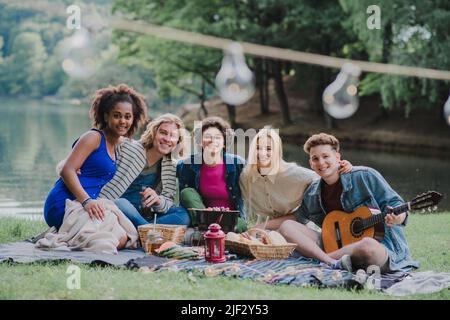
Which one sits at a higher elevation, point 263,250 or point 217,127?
point 217,127

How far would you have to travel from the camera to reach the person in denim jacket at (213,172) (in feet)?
18.2

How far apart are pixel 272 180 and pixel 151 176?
1.01 metres

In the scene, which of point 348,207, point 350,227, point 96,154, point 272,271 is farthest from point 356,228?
point 96,154

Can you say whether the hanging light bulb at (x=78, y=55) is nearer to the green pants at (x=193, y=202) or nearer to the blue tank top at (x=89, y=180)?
the blue tank top at (x=89, y=180)

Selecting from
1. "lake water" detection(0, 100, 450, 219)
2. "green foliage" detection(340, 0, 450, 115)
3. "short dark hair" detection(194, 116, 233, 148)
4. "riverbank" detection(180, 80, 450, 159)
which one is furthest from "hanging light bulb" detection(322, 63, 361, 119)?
"riverbank" detection(180, 80, 450, 159)

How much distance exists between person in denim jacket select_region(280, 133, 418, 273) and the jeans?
859 mm

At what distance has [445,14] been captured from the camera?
52.9ft

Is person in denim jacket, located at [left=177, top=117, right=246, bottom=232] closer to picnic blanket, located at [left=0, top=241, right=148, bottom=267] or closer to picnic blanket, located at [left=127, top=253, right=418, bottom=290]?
picnic blanket, located at [left=0, top=241, right=148, bottom=267]

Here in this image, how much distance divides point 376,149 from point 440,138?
1.93 meters

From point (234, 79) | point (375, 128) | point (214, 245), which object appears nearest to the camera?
point (214, 245)

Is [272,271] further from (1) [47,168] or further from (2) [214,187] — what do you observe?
(1) [47,168]

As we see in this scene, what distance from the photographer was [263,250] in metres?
4.91
